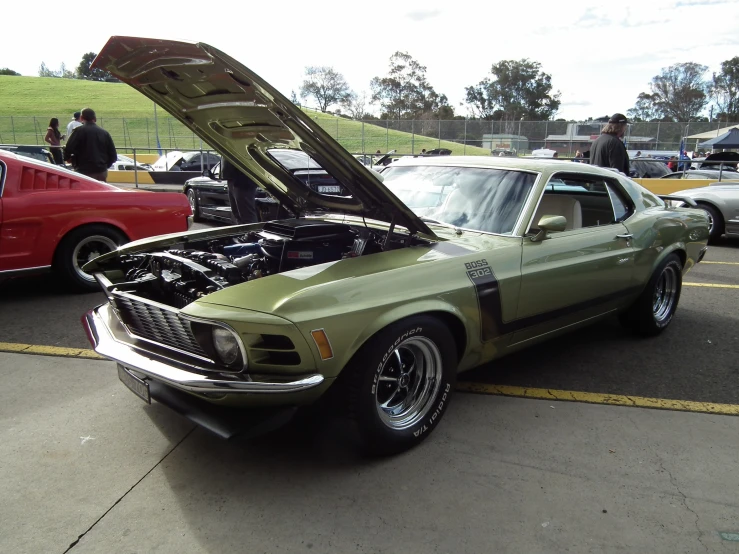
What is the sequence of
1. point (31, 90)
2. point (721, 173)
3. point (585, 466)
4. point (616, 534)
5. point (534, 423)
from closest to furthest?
point (616, 534), point (585, 466), point (534, 423), point (721, 173), point (31, 90)

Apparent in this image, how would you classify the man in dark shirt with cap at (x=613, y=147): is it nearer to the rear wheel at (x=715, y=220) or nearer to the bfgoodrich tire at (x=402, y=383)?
the rear wheel at (x=715, y=220)

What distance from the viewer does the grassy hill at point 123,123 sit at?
32250 mm

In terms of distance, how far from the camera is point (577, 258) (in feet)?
11.9

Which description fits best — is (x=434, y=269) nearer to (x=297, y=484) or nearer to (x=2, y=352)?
(x=297, y=484)

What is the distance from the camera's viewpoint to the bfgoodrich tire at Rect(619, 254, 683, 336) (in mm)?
4445

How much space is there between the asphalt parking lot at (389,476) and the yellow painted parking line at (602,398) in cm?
3

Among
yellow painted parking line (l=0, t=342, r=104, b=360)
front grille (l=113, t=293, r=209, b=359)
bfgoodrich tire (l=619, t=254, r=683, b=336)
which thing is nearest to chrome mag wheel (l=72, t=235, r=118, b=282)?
yellow painted parking line (l=0, t=342, r=104, b=360)

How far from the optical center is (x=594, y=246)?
150 inches

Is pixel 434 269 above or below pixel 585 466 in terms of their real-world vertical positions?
above

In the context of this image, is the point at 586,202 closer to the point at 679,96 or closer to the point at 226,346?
the point at 226,346

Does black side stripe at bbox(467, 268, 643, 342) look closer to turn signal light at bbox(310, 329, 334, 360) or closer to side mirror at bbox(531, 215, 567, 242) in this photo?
side mirror at bbox(531, 215, 567, 242)

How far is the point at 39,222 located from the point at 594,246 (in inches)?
186

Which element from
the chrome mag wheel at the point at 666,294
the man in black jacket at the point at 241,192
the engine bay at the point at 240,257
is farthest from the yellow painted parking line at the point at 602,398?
the man in black jacket at the point at 241,192

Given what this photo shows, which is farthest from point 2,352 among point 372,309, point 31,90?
point 31,90
